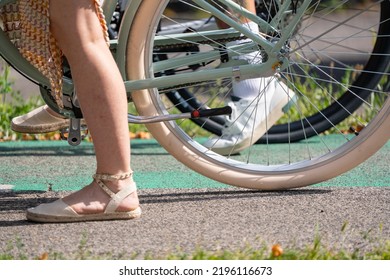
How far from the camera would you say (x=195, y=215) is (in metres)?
3.98

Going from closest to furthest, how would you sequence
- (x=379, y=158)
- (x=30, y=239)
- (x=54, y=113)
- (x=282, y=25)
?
(x=30, y=239)
(x=282, y=25)
(x=54, y=113)
(x=379, y=158)

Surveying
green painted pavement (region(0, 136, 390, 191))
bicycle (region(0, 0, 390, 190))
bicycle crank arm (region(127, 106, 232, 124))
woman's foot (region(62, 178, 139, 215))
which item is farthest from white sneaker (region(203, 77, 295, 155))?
woman's foot (region(62, 178, 139, 215))

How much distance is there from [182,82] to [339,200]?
0.77 meters

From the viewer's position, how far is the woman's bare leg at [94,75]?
3.73 metres

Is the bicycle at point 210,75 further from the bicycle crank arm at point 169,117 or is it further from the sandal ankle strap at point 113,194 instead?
the sandal ankle strap at point 113,194

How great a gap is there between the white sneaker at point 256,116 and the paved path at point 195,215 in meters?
0.23

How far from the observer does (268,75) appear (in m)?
4.21

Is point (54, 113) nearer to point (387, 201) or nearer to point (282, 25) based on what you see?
point (282, 25)

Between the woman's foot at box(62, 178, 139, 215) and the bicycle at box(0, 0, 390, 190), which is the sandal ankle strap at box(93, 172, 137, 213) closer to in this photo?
the woman's foot at box(62, 178, 139, 215)

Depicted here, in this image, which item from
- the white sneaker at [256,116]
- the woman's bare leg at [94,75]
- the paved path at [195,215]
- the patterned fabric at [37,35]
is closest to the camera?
the paved path at [195,215]

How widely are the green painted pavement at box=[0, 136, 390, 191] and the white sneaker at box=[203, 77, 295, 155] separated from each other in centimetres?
23

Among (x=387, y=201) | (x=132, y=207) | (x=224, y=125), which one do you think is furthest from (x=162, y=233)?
(x=224, y=125)

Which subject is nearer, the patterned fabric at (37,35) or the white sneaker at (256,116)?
the patterned fabric at (37,35)

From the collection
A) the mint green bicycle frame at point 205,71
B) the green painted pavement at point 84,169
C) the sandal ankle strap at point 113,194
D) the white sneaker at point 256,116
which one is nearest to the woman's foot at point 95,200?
the sandal ankle strap at point 113,194
